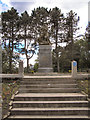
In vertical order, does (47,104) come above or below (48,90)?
below

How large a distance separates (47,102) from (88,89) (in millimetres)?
2381

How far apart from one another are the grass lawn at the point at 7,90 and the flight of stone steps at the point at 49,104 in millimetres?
265

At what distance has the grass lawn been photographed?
16.2 feet

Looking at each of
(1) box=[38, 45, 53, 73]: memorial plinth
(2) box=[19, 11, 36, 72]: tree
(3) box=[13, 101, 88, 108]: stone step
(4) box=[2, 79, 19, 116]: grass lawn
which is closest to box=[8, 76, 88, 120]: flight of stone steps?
(3) box=[13, 101, 88, 108]: stone step

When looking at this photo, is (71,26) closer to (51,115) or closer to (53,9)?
(53,9)

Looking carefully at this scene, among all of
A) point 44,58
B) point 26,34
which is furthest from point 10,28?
point 44,58

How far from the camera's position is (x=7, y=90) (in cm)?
614

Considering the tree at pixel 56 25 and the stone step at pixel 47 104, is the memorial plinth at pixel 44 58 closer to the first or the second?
the stone step at pixel 47 104

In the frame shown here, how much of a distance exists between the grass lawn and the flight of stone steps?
265 millimetres

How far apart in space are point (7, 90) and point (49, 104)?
234cm

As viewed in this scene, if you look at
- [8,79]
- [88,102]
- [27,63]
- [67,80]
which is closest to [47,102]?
[88,102]

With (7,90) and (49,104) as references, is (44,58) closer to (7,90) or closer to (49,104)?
(7,90)

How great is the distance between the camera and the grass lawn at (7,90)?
4938mm

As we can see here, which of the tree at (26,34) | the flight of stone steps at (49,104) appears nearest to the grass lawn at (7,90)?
the flight of stone steps at (49,104)
